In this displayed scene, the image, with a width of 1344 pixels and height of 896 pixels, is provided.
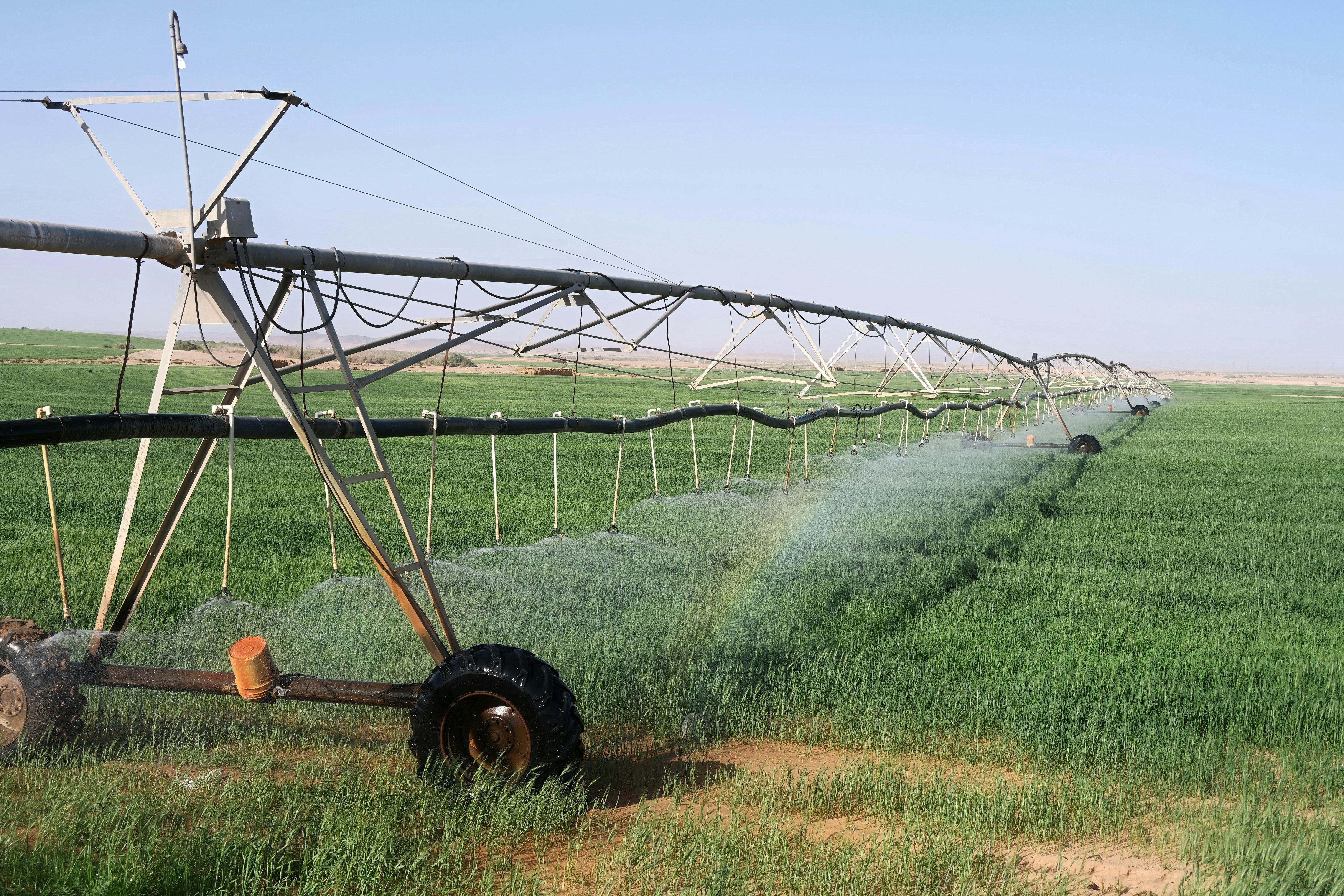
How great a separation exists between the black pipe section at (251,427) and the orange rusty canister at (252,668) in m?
0.91

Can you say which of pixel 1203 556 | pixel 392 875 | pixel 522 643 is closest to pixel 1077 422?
pixel 1203 556

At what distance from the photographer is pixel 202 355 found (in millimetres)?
72125

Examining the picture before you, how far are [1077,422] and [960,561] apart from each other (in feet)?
103

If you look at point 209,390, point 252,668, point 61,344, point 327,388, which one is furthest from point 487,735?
point 61,344

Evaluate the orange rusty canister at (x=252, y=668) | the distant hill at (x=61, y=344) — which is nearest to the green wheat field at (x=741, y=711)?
the orange rusty canister at (x=252, y=668)

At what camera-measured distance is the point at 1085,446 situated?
78.8 feet

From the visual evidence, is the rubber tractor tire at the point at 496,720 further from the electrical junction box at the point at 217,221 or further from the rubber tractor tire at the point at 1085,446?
the rubber tractor tire at the point at 1085,446

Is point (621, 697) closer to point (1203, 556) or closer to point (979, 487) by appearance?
point (1203, 556)

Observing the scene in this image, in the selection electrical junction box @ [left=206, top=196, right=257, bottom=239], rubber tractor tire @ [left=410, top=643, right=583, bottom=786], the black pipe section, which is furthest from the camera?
electrical junction box @ [left=206, top=196, right=257, bottom=239]

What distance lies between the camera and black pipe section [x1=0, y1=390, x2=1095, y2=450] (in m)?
3.85

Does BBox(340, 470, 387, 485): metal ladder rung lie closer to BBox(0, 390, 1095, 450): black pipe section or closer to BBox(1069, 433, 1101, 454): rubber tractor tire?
BBox(0, 390, 1095, 450): black pipe section

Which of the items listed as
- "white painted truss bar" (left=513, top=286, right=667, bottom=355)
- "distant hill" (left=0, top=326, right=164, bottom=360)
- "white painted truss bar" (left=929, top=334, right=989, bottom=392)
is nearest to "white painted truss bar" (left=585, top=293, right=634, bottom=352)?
"white painted truss bar" (left=513, top=286, right=667, bottom=355)

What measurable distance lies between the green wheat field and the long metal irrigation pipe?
0.93m

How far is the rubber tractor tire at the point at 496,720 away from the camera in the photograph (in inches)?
160
